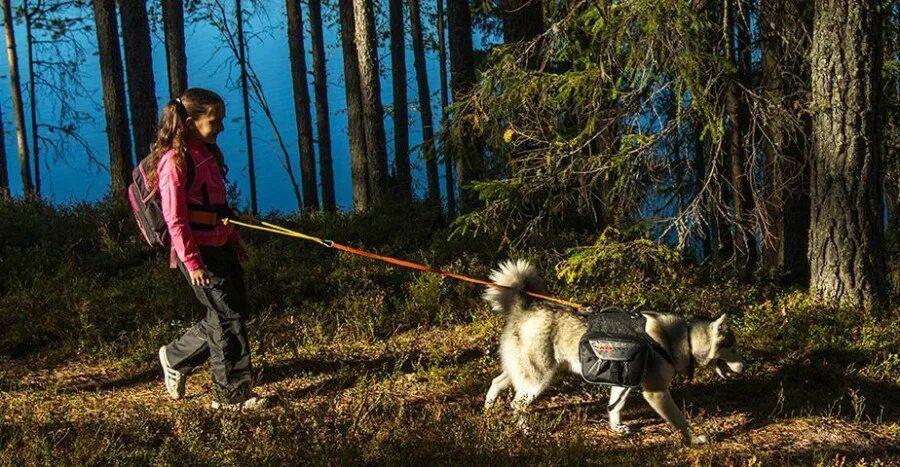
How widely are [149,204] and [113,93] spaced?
8496mm

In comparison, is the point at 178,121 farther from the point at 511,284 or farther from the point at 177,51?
the point at 177,51

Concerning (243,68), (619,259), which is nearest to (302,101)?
(243,68)

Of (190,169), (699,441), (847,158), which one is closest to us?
(190,169)

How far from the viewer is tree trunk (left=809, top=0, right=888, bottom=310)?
7.12 m

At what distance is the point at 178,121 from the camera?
5.06 m

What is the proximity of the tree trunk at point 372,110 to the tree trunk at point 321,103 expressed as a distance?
306 inches

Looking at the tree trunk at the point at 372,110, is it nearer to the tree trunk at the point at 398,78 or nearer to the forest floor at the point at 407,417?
the tree trunk at the point at 398,78

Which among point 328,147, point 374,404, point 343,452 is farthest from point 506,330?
point 328,147

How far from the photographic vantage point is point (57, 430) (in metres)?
5.03

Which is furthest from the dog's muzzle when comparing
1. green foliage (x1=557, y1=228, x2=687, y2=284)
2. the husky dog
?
green foliage (x1=557, y1=228, x2=687, y2=284)

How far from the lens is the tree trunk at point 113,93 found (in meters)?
12.1

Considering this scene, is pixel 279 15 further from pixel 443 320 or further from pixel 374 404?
pixel 374 404

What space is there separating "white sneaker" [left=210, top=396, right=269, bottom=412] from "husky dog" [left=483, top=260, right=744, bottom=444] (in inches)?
76.7

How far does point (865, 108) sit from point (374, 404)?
567cm
